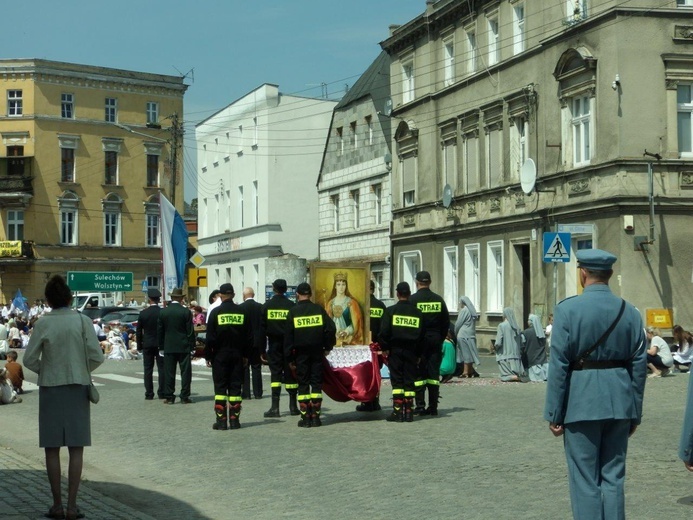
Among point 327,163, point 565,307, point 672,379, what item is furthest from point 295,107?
point 565,307

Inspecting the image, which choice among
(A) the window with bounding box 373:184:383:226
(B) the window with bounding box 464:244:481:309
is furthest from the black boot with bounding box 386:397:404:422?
(A) the window with bounding box 373:184:383:226

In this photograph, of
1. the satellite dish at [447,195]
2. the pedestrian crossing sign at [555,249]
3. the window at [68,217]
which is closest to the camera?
the pedestrian crossing sign at [555,249]

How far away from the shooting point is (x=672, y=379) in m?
25.0

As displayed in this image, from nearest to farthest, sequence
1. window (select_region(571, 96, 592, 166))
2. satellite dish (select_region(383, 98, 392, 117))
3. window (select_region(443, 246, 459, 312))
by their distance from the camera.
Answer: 1. window (select_region(571, 96, 592, 166))
2. window (select_region(443, 246, 459, 312))
3. satellite dish (select_region(383, 98, 392, 117))

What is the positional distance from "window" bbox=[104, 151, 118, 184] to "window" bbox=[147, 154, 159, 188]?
246cm

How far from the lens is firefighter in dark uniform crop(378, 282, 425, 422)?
16.2m

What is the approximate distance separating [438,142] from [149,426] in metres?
28.6

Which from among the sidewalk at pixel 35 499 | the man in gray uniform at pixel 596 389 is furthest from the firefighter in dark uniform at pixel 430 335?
the man in gray uniform at pixel 596 389

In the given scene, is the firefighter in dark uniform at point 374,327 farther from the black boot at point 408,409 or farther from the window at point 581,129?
the window at point 581,129

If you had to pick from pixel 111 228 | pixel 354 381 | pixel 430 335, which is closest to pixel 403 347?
pixel 430 335

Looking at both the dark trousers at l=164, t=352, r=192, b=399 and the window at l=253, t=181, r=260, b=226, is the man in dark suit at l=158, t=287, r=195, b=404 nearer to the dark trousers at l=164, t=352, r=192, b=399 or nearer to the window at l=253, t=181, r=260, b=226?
the dark trousers at l=164, t=352, r=192, b=399

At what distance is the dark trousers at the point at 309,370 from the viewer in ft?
52.5

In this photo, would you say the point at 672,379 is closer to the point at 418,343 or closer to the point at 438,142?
the point at 418,343

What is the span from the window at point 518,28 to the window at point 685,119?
271 inches
